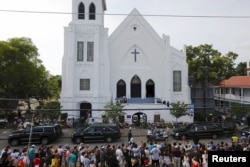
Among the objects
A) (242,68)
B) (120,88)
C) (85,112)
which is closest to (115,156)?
(85,112)

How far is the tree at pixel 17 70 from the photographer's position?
39312mm

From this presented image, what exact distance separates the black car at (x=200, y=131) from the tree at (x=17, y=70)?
2067cm

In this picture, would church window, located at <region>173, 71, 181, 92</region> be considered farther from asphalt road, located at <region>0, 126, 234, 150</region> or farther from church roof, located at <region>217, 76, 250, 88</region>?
asphalt road, located at <region>0, 126, 234, 150</region>

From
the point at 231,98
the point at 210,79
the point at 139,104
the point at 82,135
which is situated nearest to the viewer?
the point at 82,135

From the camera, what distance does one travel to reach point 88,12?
4031cm

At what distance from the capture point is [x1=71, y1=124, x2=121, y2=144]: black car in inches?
1033

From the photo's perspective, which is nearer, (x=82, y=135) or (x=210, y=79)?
(x=82, y=135)

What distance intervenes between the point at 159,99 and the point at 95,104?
8012 millimetres

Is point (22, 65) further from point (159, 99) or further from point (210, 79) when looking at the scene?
point (210, 79)

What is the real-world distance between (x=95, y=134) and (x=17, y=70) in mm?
18580

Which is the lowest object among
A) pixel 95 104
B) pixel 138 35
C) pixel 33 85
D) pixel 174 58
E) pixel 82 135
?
pixel 82 135

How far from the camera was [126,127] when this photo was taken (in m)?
34.4

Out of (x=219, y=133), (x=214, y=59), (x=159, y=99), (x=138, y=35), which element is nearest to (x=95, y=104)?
(x=159, y=99)

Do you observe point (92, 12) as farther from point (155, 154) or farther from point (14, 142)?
point (155, 154)
